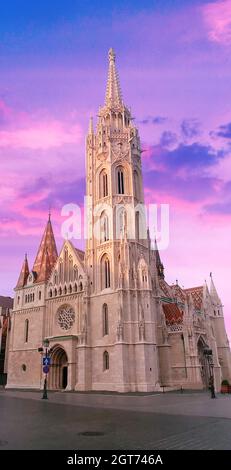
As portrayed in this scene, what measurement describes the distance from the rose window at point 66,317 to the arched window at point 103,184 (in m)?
14.9

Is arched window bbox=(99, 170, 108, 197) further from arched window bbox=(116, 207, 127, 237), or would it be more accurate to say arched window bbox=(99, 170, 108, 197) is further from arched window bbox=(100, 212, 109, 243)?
arched window bbox=(116, 207, 127, 237)

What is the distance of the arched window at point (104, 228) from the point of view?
4314 cm

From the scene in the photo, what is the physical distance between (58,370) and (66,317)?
6128mm

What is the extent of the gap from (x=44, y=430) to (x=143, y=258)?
101 ft

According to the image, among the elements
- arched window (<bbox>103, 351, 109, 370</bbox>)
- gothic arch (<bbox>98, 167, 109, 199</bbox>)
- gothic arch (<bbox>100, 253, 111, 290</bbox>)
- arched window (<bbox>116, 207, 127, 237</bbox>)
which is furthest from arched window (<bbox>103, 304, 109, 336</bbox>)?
gothic arch (<bbox>98, 167, 109, 199</bbox>)

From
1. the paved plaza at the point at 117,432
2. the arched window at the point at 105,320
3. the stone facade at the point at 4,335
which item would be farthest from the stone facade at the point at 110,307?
the paved plaza at the point at 117,432

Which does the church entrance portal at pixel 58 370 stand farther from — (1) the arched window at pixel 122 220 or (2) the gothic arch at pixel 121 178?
(2) the gothic arch at pixel 121 178

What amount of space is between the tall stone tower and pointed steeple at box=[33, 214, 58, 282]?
8358 millimetres

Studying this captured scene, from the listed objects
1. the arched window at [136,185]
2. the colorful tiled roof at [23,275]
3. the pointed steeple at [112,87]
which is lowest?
the colorful tiled roof at [23,275]

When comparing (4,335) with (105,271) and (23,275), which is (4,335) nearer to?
(23,275)

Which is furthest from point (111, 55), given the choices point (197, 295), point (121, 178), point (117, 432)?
point (117, 432)

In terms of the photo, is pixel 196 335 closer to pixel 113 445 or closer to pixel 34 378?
pixel 34 378

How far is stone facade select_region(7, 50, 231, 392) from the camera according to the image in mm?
36781
